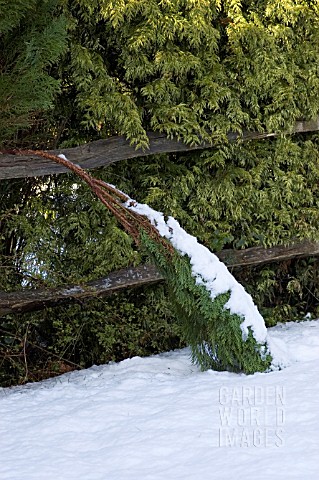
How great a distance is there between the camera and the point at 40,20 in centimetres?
418

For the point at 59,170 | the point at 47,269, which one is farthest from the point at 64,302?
the point at 59,170

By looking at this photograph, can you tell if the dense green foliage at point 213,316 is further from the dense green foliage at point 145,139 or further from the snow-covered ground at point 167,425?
the dense green foliage at point 145,139

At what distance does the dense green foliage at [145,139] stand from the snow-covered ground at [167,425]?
0.81 meters

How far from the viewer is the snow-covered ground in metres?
2.52

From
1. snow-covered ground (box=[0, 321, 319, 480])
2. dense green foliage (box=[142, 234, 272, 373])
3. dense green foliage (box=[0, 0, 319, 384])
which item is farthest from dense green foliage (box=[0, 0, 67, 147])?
snow-covered ground (box=[0, 321, 319, 480])

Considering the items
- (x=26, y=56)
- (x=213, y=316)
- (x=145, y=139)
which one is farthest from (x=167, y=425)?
(x=26, y=56)

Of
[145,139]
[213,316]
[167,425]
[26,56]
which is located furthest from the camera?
[145,139]

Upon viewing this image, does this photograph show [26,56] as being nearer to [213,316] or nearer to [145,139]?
[145,139]

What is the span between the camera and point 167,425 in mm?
2953

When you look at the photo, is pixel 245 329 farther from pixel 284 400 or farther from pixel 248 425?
pixel 248 425

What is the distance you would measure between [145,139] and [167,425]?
7.12 ft

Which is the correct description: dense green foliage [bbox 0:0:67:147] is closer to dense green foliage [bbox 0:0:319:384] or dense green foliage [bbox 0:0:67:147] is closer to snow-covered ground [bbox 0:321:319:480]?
dense green foliage [bbox 0:0:319:384]

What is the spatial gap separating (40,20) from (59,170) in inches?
37.5

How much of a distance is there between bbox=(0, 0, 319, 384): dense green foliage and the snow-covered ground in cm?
81
